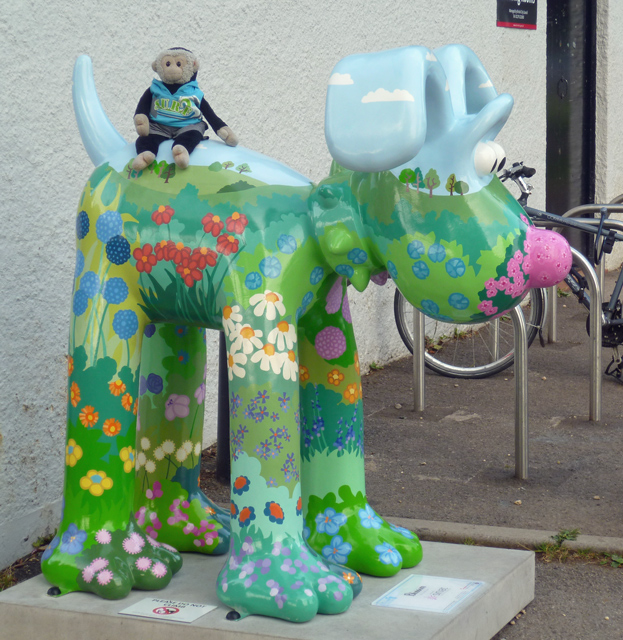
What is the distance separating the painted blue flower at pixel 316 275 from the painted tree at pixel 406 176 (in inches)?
12.9

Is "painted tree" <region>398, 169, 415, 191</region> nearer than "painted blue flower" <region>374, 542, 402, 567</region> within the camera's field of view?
Yes

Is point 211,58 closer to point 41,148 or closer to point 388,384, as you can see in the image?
point 41,148

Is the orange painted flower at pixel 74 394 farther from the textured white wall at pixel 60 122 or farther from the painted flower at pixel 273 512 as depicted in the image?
the textured white wall at pixel 60 122

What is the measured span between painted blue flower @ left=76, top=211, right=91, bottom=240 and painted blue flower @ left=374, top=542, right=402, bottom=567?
119 centimetres

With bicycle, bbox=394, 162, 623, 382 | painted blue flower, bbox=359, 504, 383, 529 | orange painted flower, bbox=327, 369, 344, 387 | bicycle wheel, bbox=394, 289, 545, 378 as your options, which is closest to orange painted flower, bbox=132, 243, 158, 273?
orange painted flower, bbox=327, 369, 344, 387

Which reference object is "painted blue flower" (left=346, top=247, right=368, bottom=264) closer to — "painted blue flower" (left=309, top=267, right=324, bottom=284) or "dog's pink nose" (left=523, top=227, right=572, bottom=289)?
"painted blue flower" (left=309, top=267, right=324, bottom=284)

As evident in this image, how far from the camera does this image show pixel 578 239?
9672 millimetres

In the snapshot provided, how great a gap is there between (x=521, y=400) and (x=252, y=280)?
214 cm

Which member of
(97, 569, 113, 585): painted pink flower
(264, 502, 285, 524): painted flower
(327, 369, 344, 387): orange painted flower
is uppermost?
(327, 369, 344, 387): orange painted flower

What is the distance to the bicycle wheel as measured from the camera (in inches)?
238

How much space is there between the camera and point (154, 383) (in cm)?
271

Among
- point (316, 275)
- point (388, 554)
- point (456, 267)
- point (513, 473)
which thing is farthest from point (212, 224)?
point (513, 473)

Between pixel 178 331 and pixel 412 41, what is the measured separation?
13.7 feet

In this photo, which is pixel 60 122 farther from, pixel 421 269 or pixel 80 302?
pixel 421 269
